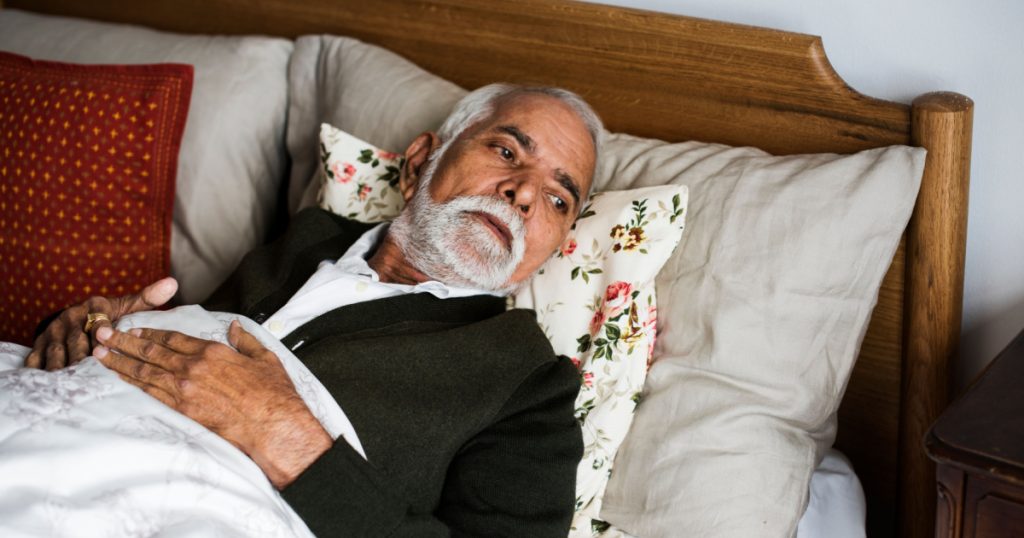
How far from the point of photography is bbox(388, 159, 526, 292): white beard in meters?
1.62

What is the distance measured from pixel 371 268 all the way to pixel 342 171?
25cm

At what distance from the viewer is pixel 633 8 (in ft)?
5.86

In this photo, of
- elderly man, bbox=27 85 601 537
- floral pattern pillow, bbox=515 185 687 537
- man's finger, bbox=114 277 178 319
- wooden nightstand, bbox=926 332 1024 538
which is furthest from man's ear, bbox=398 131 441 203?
wooden nightstand, bbox=926 332 1024 538

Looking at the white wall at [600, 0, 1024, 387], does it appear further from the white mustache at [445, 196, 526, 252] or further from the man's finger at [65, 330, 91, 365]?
the man's finger at [65, 330, 91, 365]

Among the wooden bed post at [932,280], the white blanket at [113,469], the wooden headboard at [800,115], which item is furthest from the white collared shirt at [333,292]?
the wooden bed post at [932,280]

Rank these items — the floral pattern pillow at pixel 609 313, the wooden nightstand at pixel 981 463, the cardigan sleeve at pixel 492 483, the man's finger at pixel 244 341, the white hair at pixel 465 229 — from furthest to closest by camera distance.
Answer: the white hair at pixel 465 229
the floral pattern pillow at pixel 609 313
the man's finger at pixel 244 341
the cardigan sleeve at pixel 492 483
the wooden nightstand at pixel 981 463

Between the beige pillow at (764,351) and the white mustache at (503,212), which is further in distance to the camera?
the white mustache at (503,212)

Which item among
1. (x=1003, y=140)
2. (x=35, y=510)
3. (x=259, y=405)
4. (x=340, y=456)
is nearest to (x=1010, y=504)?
(x=1003, y=140)

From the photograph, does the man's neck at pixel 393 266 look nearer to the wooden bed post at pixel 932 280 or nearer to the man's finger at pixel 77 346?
the man's finger at pixel 77 346

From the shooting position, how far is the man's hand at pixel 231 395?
131cm

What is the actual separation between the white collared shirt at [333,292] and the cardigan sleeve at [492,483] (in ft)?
0.90

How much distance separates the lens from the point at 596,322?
5.18 ft

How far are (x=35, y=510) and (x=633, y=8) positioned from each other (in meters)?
1.28

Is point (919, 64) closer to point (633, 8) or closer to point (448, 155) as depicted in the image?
point (633, 8)
